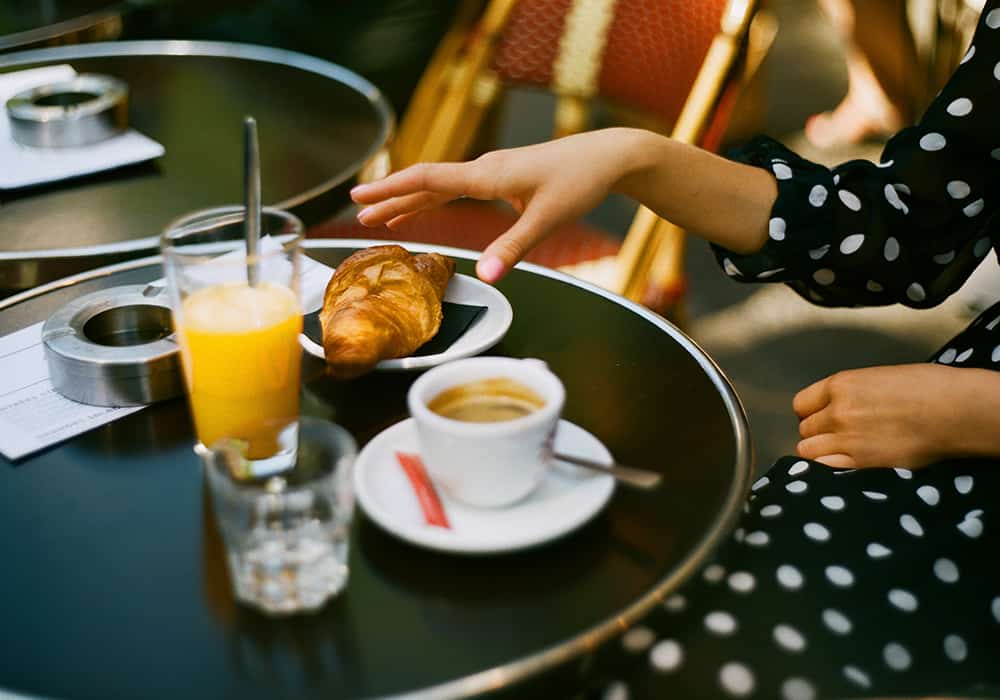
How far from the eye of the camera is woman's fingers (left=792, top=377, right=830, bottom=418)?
112 cm

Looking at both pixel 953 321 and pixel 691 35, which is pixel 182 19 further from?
pixel 953 321

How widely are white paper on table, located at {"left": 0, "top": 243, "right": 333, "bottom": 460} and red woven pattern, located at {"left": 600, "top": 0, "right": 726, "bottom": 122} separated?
111 cm

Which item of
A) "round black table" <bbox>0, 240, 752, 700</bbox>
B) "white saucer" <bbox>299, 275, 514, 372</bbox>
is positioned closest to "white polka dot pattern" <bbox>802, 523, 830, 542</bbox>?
"round black table" <bbox>0, 240, 752, 700</bbox>

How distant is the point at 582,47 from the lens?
Result: 2012 millimetres

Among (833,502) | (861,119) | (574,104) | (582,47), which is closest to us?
(833,502)

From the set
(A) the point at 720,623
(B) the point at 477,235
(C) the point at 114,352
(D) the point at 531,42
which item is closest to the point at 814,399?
(A) the point at 720,623

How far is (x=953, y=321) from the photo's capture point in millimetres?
2750

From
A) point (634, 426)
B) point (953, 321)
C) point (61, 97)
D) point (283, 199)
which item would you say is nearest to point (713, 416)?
point (634, 426)

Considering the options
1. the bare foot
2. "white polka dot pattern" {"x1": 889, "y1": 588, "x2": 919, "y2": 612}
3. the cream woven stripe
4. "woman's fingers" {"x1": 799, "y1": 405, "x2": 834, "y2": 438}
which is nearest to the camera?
"white polka dot pattern" {"x1": 889, "y1": 588, "x2": 919, "y2": 612}

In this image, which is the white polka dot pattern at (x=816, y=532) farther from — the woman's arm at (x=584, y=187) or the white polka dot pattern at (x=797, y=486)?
the woman's arm at (x=584, y=187)

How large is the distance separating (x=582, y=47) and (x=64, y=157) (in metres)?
0.96

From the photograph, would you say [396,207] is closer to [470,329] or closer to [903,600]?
[470,329]

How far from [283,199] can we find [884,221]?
0.71 metres

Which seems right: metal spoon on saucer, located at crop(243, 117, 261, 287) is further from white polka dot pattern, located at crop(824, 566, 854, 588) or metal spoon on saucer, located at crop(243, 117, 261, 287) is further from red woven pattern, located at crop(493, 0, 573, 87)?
red woven pattern, located at crop(493, 0, 573, 87)
